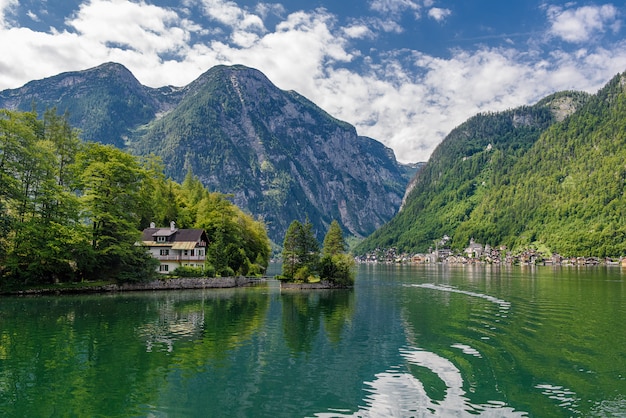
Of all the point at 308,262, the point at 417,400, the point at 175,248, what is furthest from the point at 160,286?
the point at 417,400

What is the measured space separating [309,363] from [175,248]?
66418 millimetres

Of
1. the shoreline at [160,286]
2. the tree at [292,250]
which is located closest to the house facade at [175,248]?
the shoreline at [160,286]

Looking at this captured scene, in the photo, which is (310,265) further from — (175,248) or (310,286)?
(175,248)

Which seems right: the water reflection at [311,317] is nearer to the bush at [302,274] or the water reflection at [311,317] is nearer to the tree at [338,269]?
the tree at [338,269]

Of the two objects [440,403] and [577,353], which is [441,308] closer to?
[577,353]

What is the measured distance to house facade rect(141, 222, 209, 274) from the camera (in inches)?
3457

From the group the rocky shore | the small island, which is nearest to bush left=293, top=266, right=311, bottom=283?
the small island

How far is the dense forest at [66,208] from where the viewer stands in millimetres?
61188

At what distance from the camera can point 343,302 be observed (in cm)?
6203

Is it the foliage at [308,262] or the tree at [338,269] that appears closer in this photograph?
the tree at [338,269]

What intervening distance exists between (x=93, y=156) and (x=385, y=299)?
2134 inches

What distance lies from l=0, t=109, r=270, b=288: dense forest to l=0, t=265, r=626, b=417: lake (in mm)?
16205

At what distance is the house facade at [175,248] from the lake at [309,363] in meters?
37.7

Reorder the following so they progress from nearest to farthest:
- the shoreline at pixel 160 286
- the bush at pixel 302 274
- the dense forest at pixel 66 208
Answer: the dense forest at pixel 66 208 < the shoreline at pixel 160 286 < the bush at pixel 302 274
